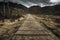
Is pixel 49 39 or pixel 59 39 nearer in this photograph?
pixel 49 39

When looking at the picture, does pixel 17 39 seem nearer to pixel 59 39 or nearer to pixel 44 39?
pixel 44 39

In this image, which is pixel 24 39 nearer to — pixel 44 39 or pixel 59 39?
pixel 44 39

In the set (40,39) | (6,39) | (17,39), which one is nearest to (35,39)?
(40,39)

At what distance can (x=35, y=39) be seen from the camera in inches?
480

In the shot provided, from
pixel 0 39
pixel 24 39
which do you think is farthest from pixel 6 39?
pixel 24 39

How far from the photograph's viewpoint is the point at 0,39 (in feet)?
41.7

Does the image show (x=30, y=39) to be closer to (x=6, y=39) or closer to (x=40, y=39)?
(x=40, y=39)

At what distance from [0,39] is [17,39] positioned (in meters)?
1.58

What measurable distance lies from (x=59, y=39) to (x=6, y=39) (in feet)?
14.5

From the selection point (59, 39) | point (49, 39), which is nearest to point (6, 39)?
point (49, 39)

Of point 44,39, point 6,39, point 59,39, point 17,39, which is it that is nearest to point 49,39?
point 44,39

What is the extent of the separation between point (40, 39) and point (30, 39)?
2.59 ft

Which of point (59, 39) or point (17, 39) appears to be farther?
point (59, 39)

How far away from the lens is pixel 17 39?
12.1 meters
